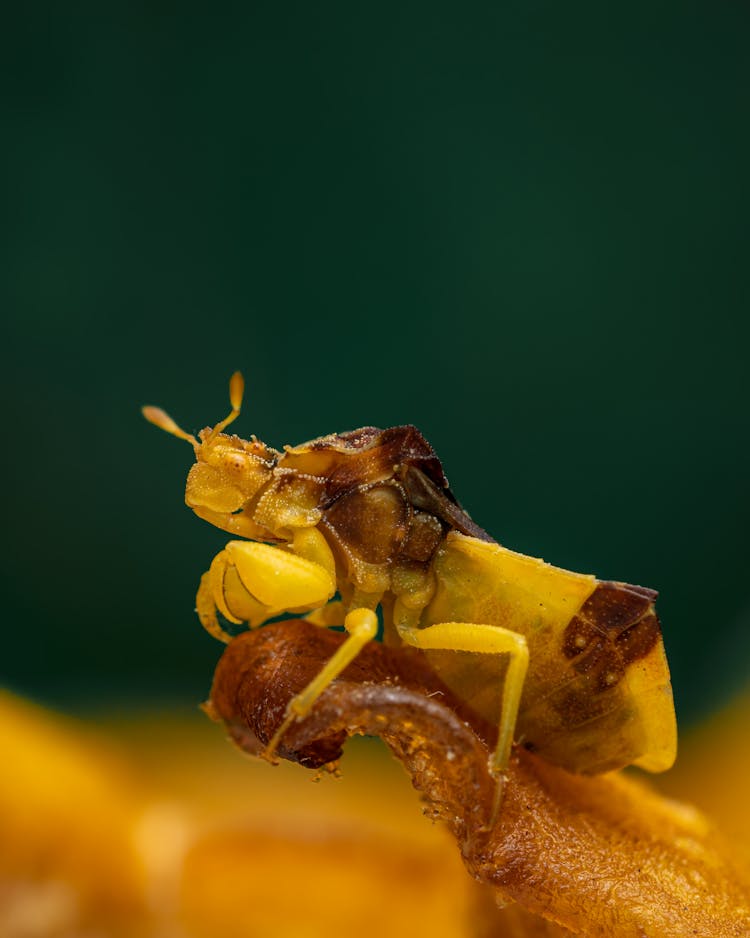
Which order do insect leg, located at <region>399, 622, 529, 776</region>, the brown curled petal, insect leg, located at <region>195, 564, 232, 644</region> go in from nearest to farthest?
the brown curled petal → insect leg, located at <region>399, 622, 529, 776</region> → insect leg, located at <region>195, 564, 232, 644</region>

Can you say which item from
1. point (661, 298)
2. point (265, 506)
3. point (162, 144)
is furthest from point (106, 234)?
point (661, 298)

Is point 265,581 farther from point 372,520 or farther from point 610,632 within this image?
point 610,632

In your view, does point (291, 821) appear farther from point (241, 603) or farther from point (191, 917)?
point (241, 603)

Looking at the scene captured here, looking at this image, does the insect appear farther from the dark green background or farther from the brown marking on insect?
the dark green background

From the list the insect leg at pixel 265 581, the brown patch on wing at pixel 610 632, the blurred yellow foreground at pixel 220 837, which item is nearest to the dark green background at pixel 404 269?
the blurred yellow foreground at pixel 220 837

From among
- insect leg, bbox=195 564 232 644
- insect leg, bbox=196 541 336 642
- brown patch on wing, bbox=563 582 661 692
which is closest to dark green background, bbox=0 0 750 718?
insect leg, bbox=195 564 232 644

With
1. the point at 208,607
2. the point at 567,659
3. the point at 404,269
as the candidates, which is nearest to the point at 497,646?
the point at 567,659

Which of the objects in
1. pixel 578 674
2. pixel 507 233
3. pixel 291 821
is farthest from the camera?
pixel 507 233
